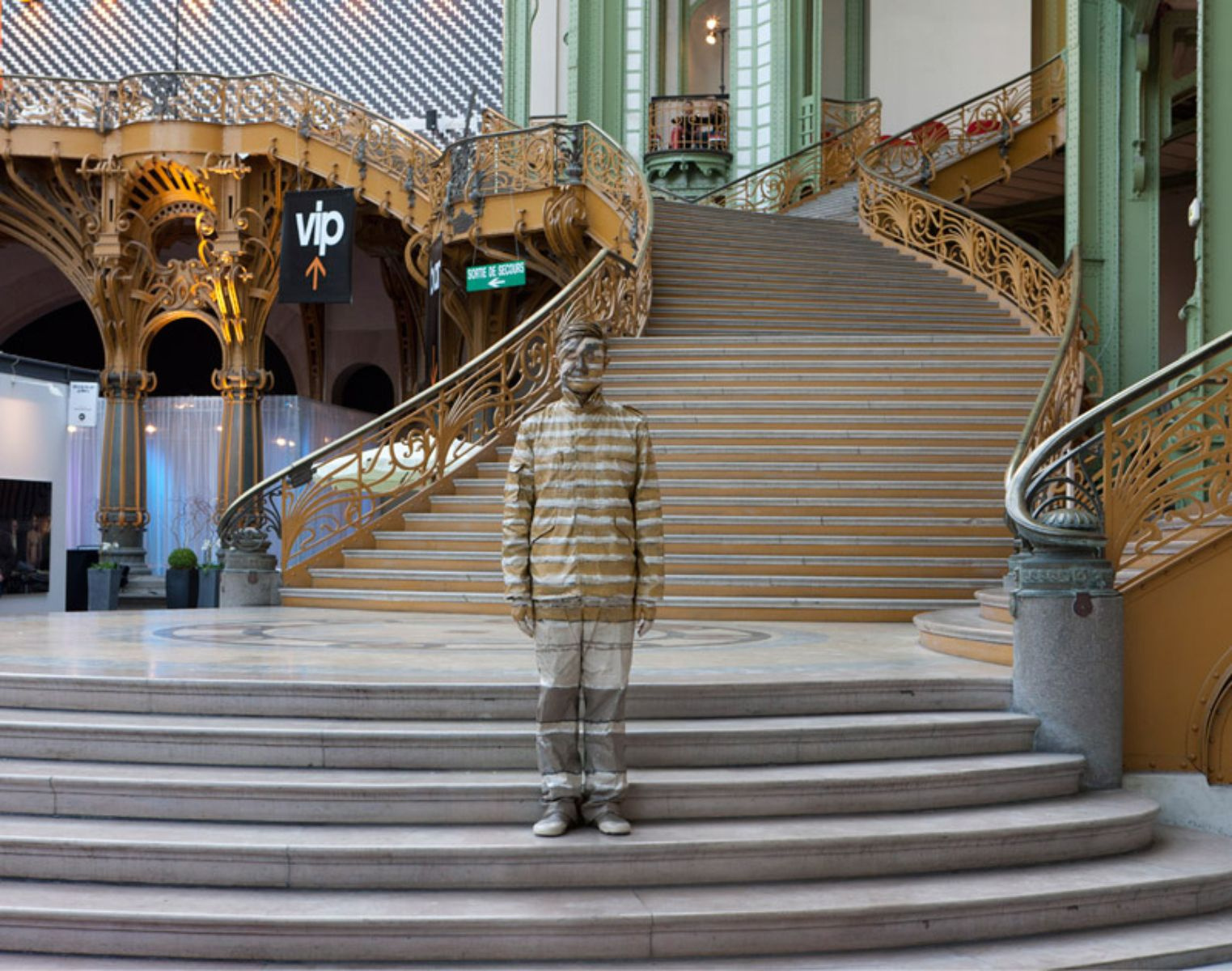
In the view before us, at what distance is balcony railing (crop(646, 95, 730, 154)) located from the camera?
21844 mm

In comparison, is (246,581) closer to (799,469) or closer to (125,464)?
(799,469)

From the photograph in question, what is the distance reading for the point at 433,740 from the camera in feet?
17.8

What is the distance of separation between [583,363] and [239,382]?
1655 cm

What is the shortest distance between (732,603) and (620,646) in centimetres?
438

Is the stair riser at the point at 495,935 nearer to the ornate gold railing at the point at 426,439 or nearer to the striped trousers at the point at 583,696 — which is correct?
the striped trousers at the point at 583,696

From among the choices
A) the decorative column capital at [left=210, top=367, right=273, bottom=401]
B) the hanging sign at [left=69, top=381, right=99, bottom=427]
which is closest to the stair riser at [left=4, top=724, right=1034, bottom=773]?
the hanging sign at [left=69, top=381, right=99, bottom=427]

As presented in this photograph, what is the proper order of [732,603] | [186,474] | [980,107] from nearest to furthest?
1. [732,603]
2. [980,107]
3. [186,474]

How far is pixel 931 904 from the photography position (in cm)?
476

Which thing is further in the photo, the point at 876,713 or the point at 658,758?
the point at 876,713

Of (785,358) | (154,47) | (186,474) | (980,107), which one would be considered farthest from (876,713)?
(154,47)

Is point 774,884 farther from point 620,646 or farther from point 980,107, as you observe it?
point 980,107

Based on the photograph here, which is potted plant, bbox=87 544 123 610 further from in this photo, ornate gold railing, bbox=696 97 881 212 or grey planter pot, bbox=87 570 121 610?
ornate gold railing, bbox=696 97 881 212

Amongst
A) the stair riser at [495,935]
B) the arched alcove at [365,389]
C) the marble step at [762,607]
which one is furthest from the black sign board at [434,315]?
the arched alcove at [365,389]

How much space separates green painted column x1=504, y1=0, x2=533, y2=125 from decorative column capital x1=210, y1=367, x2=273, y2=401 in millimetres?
6368
